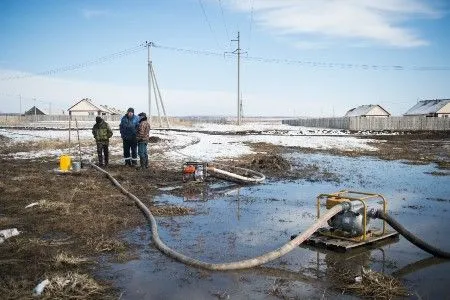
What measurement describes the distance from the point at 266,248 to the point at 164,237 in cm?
182

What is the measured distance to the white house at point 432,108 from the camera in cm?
7106

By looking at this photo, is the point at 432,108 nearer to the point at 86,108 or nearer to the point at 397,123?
the point at 397,123

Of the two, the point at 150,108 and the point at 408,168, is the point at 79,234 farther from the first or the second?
the point at 150,108

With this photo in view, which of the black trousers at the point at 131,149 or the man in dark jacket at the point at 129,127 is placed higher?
the man in dark jacket at the point at 129,127

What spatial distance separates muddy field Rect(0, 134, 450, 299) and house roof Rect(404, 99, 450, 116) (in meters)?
65.7

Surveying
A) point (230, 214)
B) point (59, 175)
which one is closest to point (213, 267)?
A: point (230, 214)

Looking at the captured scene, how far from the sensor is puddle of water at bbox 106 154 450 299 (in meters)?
5.02

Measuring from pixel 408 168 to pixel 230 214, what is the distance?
11.1 m

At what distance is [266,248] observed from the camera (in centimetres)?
660

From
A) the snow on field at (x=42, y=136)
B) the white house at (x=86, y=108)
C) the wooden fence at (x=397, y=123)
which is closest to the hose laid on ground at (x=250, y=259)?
the snow on field at (x=42, y=136)

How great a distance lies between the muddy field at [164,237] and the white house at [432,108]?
6477cm

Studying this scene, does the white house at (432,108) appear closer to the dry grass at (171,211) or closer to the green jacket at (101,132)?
the green jacket at (101,132)

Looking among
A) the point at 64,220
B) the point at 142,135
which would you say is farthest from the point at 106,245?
the point at 142,135

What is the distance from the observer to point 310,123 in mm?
89125
